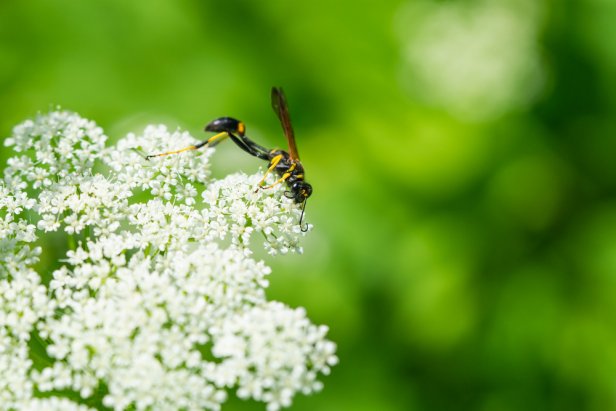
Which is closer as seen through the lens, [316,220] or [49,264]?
[49,264]

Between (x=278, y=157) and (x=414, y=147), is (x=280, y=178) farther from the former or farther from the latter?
(x=414, y=147)

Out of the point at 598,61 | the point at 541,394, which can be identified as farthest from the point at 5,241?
the point at 598,61

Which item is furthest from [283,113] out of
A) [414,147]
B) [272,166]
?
[414,147]

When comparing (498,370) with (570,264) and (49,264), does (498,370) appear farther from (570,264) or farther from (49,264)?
(49,264)

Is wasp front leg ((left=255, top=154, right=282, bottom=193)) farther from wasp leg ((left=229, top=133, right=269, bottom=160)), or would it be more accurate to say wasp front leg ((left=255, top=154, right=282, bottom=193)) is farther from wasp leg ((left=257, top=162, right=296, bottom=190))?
wasp leg ((left=229, top=133, right=269, bottom=160))

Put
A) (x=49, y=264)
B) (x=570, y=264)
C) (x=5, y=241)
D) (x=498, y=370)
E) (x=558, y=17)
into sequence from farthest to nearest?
1. (x=558, y=17)
2. (x=570, y=264)
3. (x=498, y=370)
4. (x=49, y=264)
5. (x=5, y=241)
